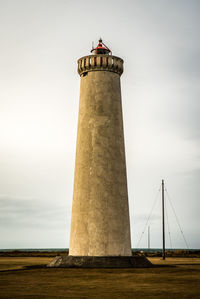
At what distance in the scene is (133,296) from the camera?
12.0 metres

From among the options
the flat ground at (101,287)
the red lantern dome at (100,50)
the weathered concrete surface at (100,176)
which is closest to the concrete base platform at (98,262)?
the weathered concrete surface at (100,176)

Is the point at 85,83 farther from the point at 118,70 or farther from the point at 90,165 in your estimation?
the point at 90,165

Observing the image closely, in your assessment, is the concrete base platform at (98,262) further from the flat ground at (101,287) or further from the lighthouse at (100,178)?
the flat ground at (101,287)

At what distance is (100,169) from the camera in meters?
23.2

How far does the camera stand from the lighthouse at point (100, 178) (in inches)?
893

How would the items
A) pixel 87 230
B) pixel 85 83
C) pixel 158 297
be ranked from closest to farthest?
1. pixel 158 297
2. pixel 87 230
3. pixel 85 83

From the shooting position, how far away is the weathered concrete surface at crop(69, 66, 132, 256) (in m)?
22.8

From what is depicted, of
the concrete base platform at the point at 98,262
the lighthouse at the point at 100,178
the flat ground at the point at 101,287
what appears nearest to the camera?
the flat ground at the point at 101,287

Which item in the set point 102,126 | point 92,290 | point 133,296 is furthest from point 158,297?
point 102,126

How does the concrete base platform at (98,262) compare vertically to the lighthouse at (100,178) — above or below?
below

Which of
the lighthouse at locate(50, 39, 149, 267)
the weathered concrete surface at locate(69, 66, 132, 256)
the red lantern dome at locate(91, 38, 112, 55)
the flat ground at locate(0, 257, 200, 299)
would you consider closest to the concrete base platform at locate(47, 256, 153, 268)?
the lighthouse at locate(50, 39, 149, 267)

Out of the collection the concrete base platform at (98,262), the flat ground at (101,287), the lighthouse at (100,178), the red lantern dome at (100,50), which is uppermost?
the red lantern dome at (100,50)

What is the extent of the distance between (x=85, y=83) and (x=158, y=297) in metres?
15.3

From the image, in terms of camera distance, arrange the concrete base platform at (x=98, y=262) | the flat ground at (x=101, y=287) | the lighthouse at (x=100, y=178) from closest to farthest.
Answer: the flat ground at (x=101, y=287)
the concrete base platform at (x=98, y=262)
the lighthouse at (x=100, y=178)
